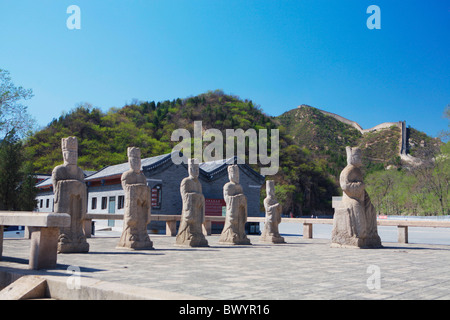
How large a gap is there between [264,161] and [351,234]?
41345mm

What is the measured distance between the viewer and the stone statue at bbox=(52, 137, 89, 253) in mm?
10023

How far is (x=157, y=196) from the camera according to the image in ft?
79.9

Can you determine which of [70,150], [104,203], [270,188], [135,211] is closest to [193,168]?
[135,211]

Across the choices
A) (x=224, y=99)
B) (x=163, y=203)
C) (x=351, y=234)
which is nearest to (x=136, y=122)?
(x=224, y=99)

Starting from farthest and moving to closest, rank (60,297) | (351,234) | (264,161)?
(264,161) < (351,234) < (60,297)

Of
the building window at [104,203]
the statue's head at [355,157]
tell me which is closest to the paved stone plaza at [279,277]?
the statue's head at [355,157]

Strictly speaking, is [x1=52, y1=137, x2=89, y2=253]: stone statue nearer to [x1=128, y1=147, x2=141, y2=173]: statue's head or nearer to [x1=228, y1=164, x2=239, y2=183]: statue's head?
[x1=128, y1=147, x2=141, y2=173]: statue's head

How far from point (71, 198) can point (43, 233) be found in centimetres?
418

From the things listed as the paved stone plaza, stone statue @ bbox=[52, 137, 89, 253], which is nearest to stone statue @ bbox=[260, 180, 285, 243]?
the paved stone plaza

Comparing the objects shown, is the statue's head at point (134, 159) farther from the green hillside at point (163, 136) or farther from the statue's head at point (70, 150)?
the green hillside at point (163, 136)

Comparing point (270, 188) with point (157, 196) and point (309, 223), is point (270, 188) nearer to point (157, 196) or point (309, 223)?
point (309, 223)

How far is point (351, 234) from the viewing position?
1266 cm

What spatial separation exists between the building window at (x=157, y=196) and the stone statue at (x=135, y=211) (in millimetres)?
12486

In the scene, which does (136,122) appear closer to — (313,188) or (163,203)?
(313,188)
